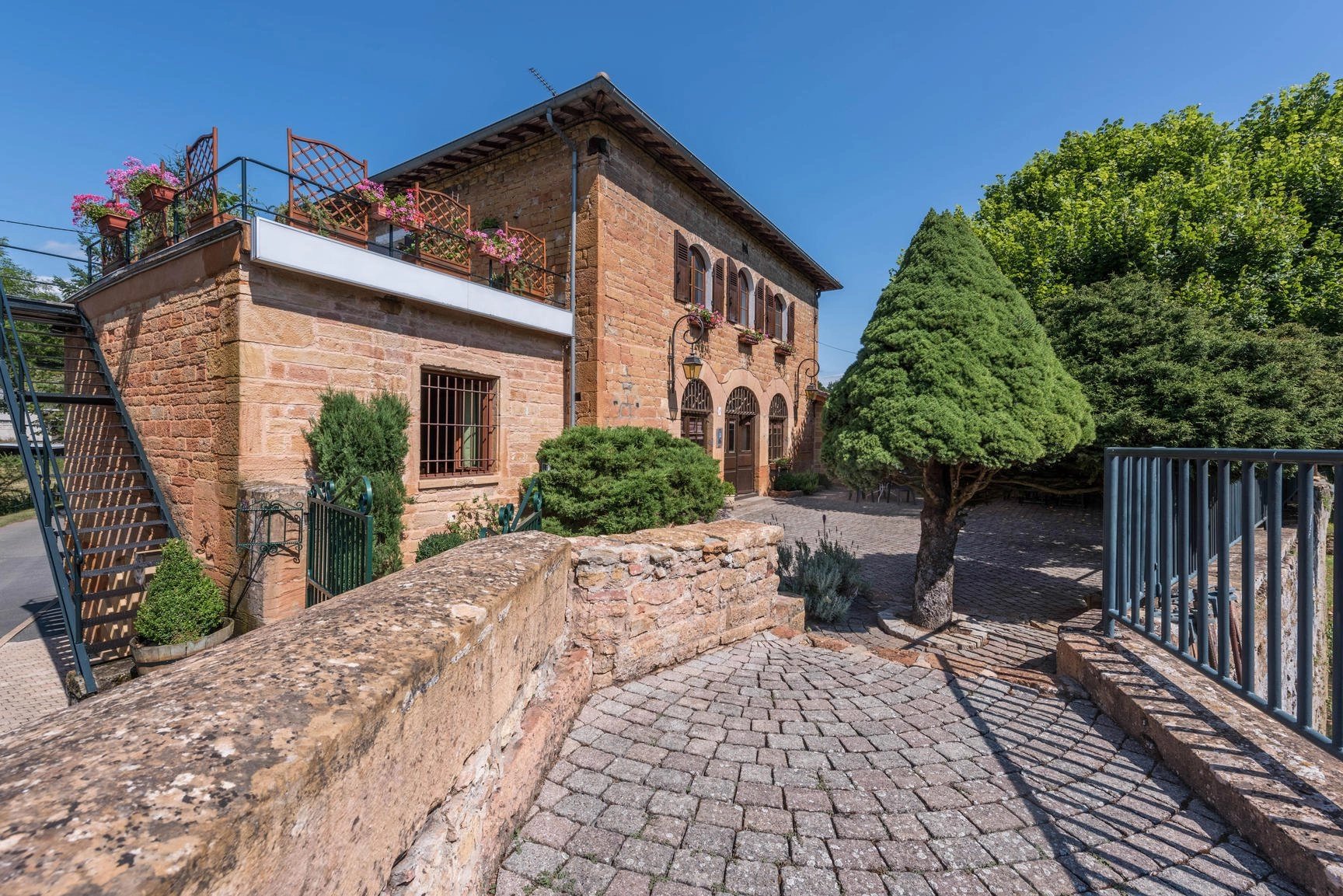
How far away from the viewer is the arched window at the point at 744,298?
517 inches

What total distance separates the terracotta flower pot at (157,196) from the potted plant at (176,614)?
416 cm

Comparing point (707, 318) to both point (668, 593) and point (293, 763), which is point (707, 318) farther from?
point (293, 763)

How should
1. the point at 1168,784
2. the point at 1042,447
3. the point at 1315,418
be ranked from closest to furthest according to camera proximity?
the point at 1168,784
the point at 1042,447
the point at 1315,418

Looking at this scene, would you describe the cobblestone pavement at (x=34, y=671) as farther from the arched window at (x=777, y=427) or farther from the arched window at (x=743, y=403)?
the arched window at (x=777, y=427)

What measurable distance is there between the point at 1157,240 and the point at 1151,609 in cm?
1058

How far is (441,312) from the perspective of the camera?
281 inches

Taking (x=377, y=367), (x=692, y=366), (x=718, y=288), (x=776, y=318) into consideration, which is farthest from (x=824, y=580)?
(x=776, y=318)

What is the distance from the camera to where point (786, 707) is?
3129mm

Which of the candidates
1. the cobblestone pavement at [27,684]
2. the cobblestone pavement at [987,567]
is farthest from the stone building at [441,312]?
the cobblestone pavement at [987,567]

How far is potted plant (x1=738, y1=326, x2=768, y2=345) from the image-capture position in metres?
12.8

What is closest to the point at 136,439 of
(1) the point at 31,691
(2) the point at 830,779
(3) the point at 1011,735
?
(1) the point at 31,691

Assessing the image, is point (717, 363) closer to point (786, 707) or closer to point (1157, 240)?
point (1157, 240)

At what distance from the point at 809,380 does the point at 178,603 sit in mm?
15152

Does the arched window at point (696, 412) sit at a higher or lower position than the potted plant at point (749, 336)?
lower
